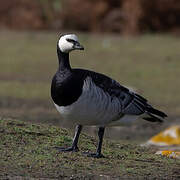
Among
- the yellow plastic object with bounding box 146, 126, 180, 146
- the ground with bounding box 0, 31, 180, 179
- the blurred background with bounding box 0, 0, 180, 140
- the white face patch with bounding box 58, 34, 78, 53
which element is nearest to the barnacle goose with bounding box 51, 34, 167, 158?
the white face patch with bounding box 58, 34, 78, 53

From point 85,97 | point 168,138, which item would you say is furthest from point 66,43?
point 168,138

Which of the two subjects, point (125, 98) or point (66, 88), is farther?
point (125, 98)

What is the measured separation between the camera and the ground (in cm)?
591

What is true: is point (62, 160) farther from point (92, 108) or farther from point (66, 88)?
point (66, 88)

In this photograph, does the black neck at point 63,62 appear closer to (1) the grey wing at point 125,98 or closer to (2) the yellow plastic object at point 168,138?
(1) the grey wing at point 125,98

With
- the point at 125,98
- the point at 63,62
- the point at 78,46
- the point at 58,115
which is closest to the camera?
the point at 78,46

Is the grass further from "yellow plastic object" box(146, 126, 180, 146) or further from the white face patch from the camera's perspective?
"yellow plastic object" box(146, 126, 180, 146)

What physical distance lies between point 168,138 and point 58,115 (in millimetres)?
2906

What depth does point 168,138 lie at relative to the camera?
9.40 meters

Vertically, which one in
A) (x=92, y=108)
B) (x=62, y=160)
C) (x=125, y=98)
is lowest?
(x=62, y=160)

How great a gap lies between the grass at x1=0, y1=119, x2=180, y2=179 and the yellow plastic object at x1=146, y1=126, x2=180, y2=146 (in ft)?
5.94

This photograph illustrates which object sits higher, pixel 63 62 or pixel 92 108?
pixel 63 62

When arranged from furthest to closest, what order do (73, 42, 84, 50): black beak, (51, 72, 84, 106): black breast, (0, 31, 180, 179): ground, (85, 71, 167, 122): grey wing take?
(85, 71, 167, 122): grey wing
(73, 42, 84, 50): black beak
(51, 72, 84, 106): black breast
(0, 31, 180, 179): ground

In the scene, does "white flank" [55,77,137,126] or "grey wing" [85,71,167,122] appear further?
"grey wing" [85,71,167,122]
